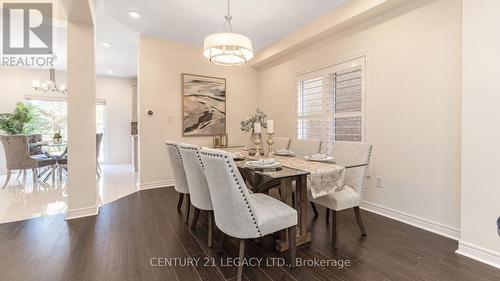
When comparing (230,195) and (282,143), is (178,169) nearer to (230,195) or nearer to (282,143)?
(230,195)

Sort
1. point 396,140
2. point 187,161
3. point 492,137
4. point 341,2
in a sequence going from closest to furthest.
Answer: point 492,137 → point 187,161 → point 396,140 → point 341,2

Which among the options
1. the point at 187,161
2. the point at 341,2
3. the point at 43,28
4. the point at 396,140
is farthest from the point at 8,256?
the point at 341,2

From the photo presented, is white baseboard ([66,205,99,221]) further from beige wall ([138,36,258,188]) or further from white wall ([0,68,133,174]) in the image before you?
white wall ([0,68,133,174])

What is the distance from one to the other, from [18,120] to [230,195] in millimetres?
6698

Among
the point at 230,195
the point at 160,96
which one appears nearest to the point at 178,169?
the point at 230,195

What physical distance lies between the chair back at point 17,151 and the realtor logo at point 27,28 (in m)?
1.76

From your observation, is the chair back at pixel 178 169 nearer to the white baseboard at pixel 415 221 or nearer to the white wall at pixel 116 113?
the white baseboard at pixel 415 221

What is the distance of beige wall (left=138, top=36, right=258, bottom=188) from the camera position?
13.7 ft

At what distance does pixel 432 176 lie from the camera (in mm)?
2453

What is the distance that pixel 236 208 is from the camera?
1544 mm

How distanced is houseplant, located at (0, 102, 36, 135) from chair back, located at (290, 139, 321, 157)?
21.3 ft

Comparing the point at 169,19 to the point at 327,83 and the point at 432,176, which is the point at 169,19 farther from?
the point at 432,176

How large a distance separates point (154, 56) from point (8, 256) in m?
3.53

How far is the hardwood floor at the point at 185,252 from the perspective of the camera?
1696 millimetres
